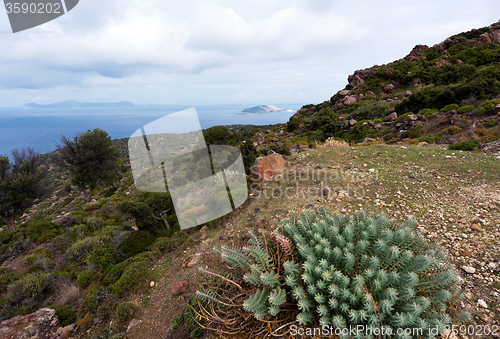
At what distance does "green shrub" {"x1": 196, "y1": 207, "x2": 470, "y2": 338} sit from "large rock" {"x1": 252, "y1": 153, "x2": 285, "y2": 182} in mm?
4897

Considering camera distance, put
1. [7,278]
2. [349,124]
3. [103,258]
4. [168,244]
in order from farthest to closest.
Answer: [349,124], [7,278], [103,258], [168,244]

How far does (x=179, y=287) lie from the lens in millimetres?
3602

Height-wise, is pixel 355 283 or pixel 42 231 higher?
pixel 355 283

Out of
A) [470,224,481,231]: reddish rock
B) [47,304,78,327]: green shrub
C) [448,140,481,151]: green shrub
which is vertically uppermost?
[448,140,481,151]: green shrub

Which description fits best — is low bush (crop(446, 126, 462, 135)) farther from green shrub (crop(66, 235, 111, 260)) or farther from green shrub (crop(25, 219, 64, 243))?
green shrub (crop(25, 219, 64, 243))

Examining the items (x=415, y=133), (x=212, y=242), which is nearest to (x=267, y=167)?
(x=212, y=242)

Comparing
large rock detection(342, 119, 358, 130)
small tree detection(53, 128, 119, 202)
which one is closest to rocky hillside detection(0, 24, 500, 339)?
small tree detection(53, 128, 119, 202)

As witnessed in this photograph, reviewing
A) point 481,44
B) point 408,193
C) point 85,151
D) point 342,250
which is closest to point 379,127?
point 408,193

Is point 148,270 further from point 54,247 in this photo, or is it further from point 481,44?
point 481,44

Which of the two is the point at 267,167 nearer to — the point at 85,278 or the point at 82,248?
the point at 85,278

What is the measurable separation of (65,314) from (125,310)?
196 centimetres

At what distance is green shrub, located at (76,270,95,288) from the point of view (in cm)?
533

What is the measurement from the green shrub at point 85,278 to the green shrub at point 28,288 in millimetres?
888

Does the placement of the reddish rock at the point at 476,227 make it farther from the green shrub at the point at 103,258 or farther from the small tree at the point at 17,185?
the small tree at the point at 17,185
